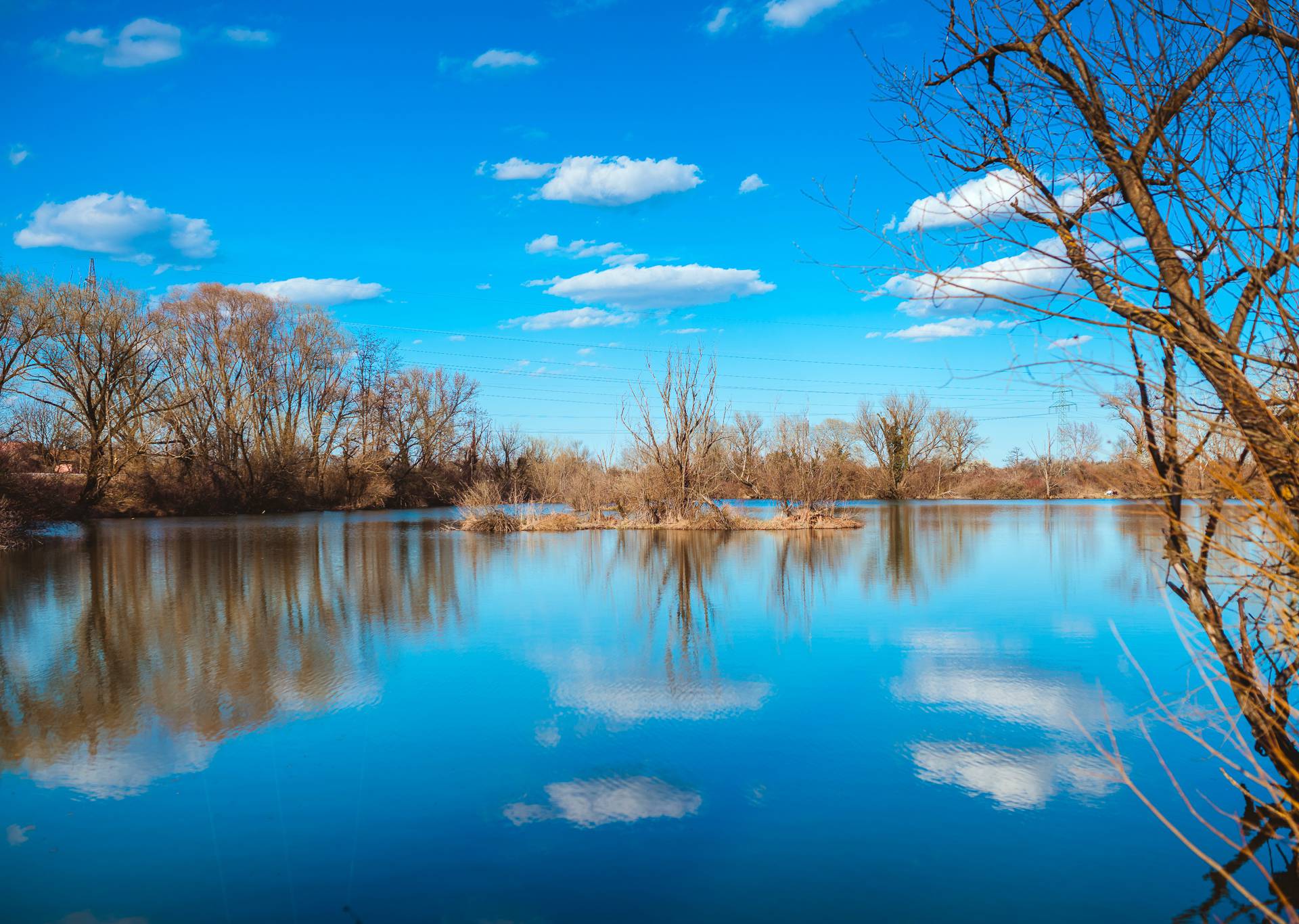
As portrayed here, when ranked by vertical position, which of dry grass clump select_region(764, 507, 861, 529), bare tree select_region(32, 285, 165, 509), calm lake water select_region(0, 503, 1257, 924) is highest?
bare tree select_region(32, 285, 165, 509)

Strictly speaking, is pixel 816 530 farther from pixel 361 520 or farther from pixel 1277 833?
pixel 1277 833

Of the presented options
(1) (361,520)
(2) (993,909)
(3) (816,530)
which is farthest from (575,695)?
(1) (361,520)

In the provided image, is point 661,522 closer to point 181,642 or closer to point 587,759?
point 181,642

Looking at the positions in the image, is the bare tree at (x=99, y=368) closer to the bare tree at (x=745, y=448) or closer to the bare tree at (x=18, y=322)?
the bare tree at (x=18, y=322)

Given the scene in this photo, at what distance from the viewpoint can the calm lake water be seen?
332 centimetres

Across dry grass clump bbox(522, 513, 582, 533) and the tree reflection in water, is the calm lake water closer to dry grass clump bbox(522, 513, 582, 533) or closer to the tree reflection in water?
the tree reflection in water

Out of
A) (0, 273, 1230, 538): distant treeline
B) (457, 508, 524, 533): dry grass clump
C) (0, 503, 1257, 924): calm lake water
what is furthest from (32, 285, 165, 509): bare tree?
(0, 503, 1257, 924): calm lake water

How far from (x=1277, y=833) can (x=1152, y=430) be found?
2.06 metres

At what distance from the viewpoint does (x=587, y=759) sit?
4734 millimetres

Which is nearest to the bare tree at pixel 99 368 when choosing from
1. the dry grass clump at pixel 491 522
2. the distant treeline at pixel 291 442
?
the distant treeline at pixel 291 442

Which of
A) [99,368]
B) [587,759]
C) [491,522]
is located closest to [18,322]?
[99,368]

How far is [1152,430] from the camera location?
126 inches

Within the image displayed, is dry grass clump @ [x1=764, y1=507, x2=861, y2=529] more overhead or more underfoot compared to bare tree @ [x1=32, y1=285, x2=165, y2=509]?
more underfoot

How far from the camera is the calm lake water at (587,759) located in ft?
10.9
